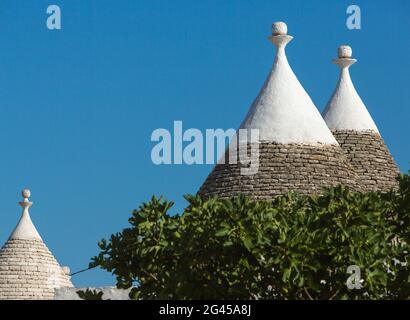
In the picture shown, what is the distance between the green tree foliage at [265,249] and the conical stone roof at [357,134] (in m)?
6.91

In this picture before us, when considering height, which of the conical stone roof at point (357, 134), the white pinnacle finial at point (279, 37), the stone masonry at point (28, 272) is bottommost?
the stone masonry at point (28, 272)

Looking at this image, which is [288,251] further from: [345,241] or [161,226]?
[161,226]

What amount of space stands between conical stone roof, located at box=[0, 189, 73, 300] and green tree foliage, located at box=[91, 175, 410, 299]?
1511cm

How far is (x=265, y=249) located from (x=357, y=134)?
430 inches

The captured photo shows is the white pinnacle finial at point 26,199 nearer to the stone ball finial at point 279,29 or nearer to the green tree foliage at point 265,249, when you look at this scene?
the stone ball finial at point 279,29

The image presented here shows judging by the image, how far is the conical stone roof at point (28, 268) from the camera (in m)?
42.1

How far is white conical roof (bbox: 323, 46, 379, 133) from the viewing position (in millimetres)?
35625

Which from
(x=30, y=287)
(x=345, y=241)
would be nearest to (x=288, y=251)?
(x=345, y=241)

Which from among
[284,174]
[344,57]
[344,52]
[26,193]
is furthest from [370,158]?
[26,193]

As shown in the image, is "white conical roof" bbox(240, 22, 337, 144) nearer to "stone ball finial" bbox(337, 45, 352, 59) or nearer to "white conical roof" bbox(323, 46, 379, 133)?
"white conical roof" bbox(323, 46, 379, 133)

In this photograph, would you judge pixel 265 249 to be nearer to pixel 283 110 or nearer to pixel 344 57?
pixel 283 110

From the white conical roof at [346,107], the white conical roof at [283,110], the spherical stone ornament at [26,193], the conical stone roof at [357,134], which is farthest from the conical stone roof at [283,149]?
the spherical stone ornament at [26,193]
